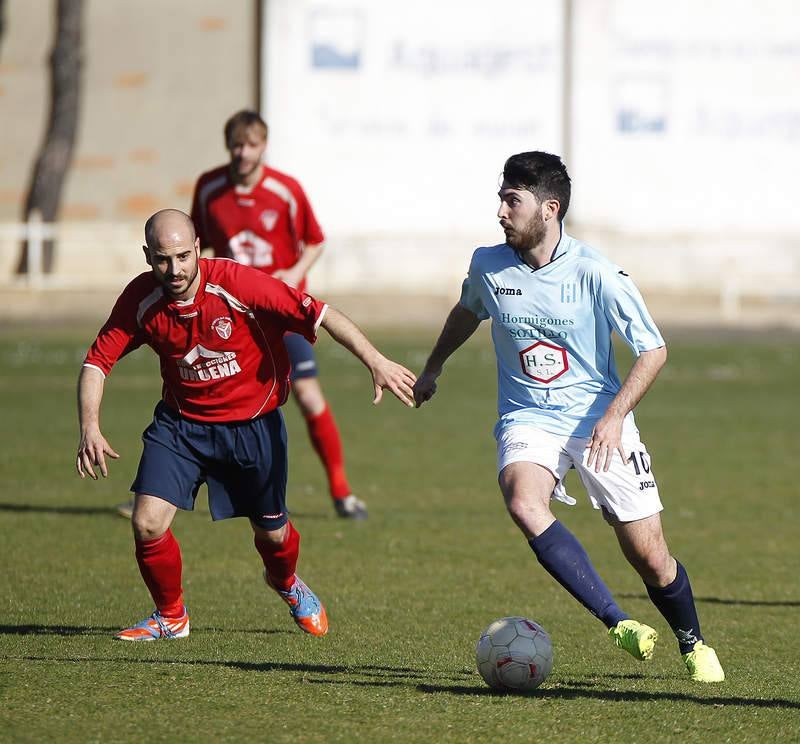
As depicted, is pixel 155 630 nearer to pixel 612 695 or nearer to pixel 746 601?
pixel 612 695

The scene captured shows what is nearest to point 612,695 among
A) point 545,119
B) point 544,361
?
point 544,361

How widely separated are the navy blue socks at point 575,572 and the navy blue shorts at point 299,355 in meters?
3.98

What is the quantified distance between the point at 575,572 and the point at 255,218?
14.6ft

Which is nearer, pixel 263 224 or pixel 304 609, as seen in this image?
pixel 304 609

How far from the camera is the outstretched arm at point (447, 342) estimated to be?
20.0 feet

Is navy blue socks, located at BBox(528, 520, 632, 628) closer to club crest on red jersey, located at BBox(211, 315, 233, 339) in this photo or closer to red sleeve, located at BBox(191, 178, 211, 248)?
club crest on red jersey, located at BBox(211, 315, 233, 339)

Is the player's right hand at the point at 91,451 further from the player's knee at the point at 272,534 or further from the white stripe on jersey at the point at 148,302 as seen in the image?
the player's knee at the point at 272,534

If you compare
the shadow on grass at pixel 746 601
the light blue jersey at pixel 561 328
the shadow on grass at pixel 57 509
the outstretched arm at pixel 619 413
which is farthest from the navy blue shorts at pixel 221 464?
the shadow on grass at pixel 57 509

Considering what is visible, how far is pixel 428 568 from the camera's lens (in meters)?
8.31

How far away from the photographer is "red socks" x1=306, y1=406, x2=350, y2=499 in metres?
9.78

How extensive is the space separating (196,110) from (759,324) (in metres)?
13.3

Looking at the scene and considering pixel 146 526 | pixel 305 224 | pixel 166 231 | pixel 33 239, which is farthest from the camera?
pixel 33 239

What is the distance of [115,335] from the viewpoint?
6.11 meters

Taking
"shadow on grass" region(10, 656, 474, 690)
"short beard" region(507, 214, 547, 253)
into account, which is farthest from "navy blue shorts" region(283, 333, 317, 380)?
"short beard" region(507, 214, 547, 253)
